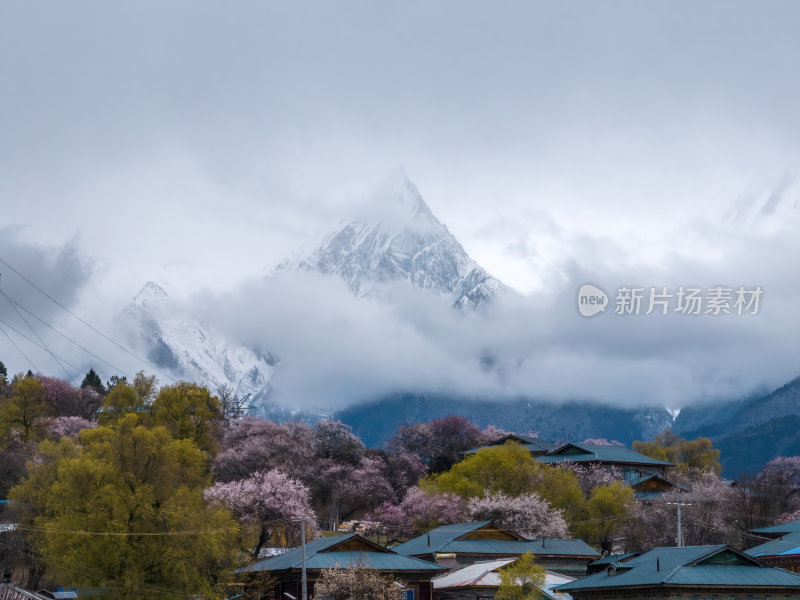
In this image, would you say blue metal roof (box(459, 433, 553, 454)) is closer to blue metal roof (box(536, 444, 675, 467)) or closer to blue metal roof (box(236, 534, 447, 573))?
blue metal roof (box(536, 444, 675, 467))

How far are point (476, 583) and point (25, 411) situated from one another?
73.6 m

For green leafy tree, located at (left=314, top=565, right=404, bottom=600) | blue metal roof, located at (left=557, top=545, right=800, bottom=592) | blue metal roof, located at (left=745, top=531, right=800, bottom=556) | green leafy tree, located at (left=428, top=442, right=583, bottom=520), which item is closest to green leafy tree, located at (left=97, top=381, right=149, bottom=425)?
green leafy tree, located at (left=428, top=442, right=583, bottom=520)

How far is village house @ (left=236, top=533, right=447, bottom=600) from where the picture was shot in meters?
65.6

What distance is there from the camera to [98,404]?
512ft

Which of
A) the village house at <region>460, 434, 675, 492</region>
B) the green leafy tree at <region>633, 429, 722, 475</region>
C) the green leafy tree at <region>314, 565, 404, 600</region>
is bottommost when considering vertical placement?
the green leafy tree at <region>314, 565, 404, 600</region>

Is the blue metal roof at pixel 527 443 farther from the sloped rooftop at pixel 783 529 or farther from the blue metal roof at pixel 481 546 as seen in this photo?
the blue metal roof at pixel 481 546

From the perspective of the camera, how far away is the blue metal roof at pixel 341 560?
215ft

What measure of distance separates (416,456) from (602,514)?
44.2m

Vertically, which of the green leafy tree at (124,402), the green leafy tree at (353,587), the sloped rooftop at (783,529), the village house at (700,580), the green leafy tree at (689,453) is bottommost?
the green leafy tree at (353,587)

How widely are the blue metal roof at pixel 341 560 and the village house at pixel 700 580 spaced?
41.0ft

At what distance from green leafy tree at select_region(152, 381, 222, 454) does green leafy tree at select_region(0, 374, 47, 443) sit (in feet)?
49.7

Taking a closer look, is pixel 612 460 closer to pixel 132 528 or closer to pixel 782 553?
pixel 782 553

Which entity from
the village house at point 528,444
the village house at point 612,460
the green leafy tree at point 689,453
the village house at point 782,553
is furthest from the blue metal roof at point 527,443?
the village house at point 782,553

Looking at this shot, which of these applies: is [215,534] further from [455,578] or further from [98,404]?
[98,404]
